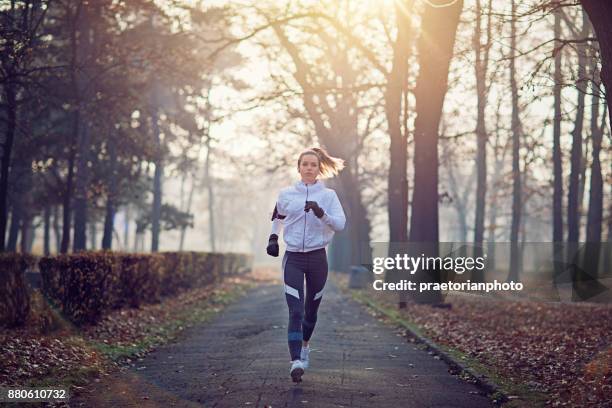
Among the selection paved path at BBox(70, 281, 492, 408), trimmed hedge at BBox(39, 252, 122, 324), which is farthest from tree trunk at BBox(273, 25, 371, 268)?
paved path at BBox(70, 281, 492, 408)

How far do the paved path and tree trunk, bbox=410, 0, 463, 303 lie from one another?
5.17 metres

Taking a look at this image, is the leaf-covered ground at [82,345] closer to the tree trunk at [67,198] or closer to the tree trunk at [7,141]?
the tree trunk at [7,141]

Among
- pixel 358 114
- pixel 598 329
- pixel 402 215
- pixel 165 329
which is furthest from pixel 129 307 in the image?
pixel 358 114

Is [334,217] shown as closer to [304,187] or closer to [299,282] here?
[304,187]

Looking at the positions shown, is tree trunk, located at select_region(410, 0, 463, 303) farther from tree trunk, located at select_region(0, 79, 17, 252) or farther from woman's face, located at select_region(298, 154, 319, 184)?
woman's face, located at select_region(298, 154, 319, 184)

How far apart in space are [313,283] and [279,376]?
1.01m

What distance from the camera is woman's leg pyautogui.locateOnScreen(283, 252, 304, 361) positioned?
25.9ft

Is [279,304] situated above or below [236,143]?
below

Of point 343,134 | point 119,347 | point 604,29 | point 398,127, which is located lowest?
point 119,347

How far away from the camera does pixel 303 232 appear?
8000 mm

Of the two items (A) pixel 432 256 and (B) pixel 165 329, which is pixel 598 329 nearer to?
(A) pixel 432 256

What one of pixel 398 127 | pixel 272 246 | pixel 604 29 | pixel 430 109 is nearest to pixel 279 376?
pixel 272 246

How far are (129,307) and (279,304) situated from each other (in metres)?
4.97

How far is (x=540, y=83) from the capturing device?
12617mm
